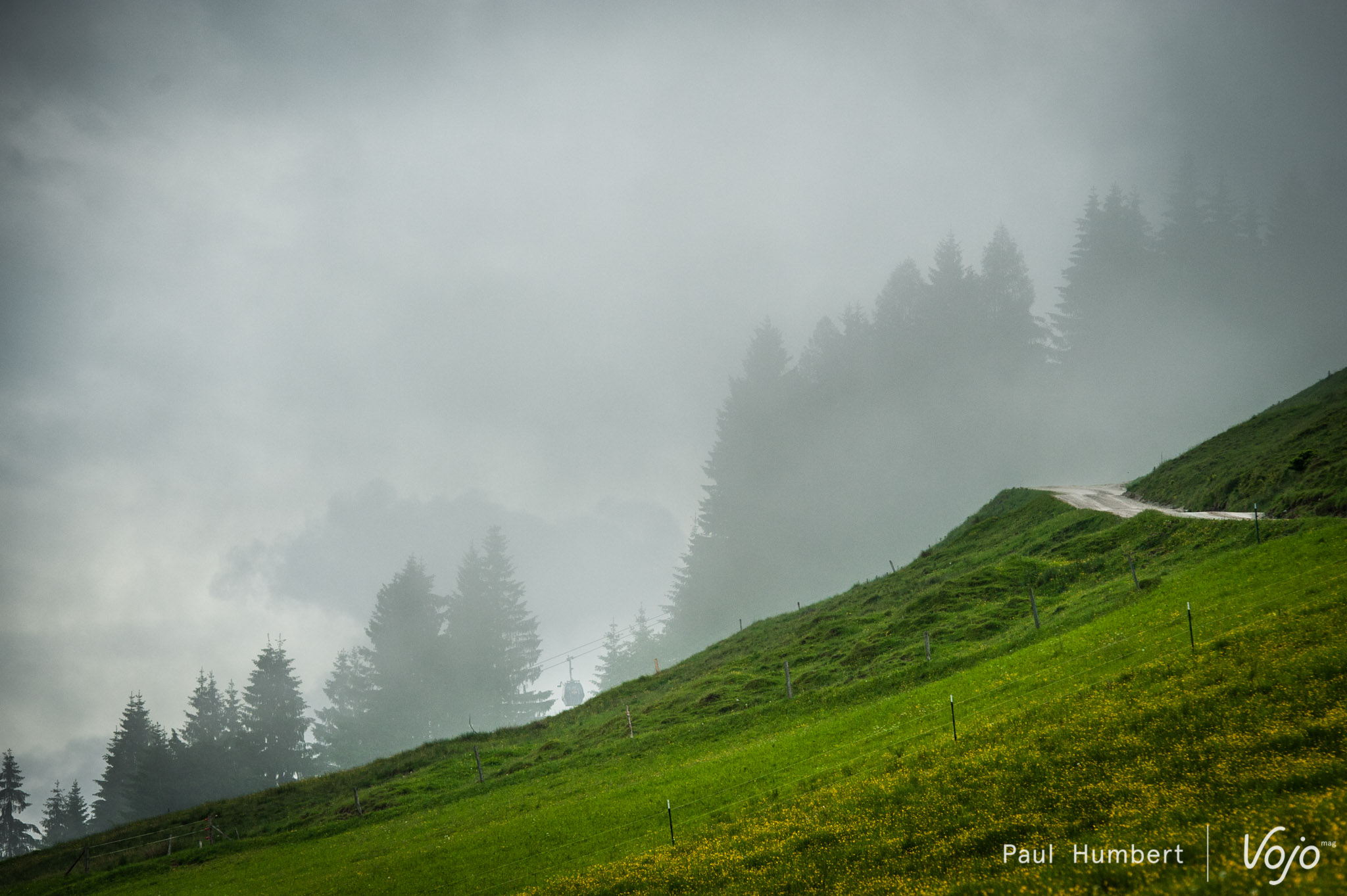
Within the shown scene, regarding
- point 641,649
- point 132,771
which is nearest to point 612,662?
point 641,649

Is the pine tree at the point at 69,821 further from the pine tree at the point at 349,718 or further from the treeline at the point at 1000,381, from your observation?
the treeline at the point at 1000,381

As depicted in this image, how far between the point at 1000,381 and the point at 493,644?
116618 millimetres

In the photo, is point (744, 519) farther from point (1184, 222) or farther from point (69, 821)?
point (69, 821)

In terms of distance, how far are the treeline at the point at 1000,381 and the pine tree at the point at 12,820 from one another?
118585 mm

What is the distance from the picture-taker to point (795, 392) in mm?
132875

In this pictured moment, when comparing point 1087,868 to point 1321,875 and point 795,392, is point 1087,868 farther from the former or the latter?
point 795,392

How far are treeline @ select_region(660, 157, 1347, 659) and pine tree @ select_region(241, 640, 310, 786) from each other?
75428 millimetres

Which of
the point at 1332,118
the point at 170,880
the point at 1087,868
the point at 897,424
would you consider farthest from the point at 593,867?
the point at 1332,118

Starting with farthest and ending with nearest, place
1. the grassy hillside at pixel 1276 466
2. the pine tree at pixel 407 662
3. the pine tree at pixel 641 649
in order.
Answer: the pine tree at pixel 641 649 < the pine tree at pixel 407 662 < the grassy hillside at pixel 1276 466

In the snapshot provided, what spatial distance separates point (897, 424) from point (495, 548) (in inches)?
3745

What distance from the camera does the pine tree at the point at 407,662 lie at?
13538cm

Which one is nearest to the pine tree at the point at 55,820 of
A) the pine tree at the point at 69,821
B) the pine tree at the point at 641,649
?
the pine tree at the point at 69,821

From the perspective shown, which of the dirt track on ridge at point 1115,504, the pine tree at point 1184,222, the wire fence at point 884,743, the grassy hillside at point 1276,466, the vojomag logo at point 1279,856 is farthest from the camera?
the pine tree at point 1184,222

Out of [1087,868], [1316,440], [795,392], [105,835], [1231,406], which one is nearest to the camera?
→ [1087,868]
